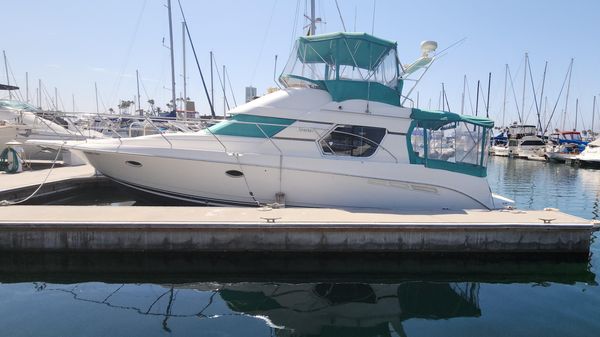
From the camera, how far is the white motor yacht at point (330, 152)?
8422 millimetres

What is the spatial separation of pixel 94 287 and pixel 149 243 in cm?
110

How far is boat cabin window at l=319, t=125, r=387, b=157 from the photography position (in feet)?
28.6

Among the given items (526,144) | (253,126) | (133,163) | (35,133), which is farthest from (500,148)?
(133,163)

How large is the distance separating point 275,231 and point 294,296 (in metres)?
1.34

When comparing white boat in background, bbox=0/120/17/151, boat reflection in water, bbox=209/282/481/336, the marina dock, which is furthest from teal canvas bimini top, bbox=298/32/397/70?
white boat in background, bbox=0/120/17/151

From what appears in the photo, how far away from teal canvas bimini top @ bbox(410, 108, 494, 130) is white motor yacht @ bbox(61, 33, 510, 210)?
0.02m

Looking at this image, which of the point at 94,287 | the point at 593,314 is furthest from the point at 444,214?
the point at 94,287

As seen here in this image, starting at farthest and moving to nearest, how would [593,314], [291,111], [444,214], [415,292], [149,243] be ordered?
1. [291,111]
2. [444,214]
3. [149,243]
4. [415,292]
5. [593,314]

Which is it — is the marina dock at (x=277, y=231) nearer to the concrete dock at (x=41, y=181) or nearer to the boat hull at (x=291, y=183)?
the boat hull at (x=291, y=183)

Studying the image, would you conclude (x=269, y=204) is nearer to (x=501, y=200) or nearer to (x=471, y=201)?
(x=471, y=201)

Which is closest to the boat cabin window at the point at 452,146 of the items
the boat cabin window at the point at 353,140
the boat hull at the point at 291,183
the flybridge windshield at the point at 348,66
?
the boat hull at the point at 291,183

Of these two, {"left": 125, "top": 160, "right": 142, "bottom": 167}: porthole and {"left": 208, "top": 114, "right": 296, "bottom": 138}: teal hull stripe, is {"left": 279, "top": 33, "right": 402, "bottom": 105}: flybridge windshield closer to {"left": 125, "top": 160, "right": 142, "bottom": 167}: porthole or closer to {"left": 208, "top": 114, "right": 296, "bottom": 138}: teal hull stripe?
{"left": 208, "top": 114, "right": 296, "bottom": 138}: teal hull stripe

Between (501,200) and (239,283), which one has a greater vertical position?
(501,200)

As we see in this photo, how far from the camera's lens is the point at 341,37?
883 centimetres
